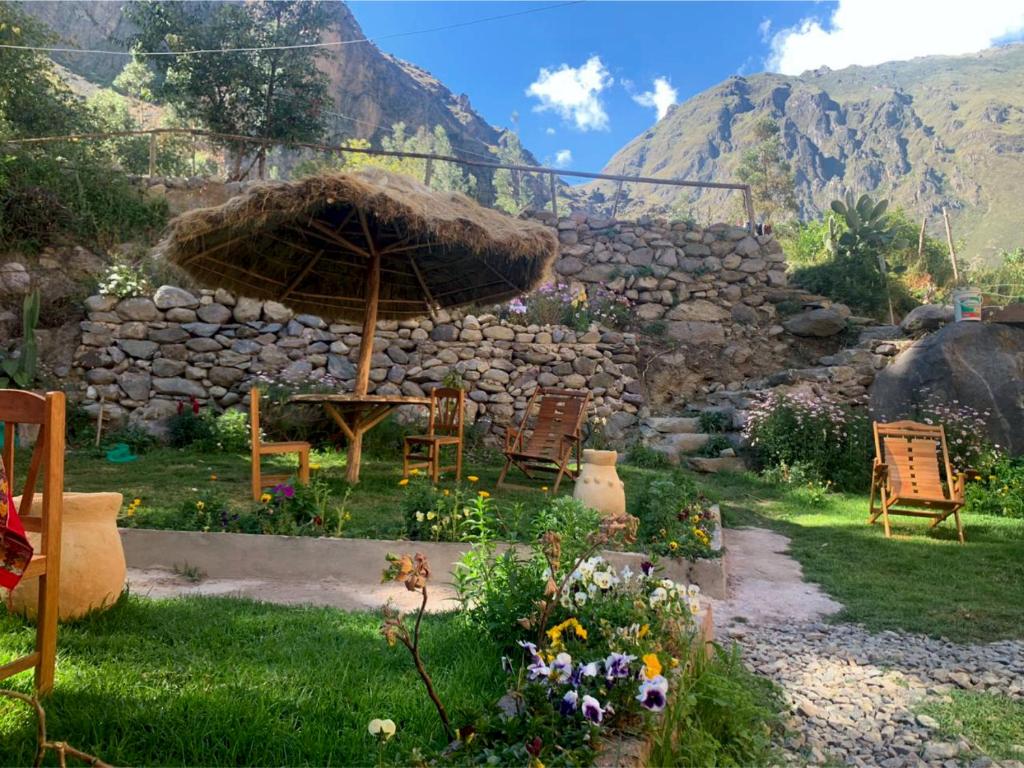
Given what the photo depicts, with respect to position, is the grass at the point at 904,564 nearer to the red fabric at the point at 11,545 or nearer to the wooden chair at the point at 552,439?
the wooden chair at the point at 552,439

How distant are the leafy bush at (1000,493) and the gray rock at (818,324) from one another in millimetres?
4143

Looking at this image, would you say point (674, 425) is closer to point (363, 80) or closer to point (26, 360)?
point (26, 360)

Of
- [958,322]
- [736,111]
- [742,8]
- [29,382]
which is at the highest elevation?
[736,111]

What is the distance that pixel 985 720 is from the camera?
2.25 m

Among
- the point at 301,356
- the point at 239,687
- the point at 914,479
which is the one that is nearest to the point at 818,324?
the point at 914,479

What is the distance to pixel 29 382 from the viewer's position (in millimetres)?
7766

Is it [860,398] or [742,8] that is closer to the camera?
[742,8]

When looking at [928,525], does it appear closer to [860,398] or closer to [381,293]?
[860,398]

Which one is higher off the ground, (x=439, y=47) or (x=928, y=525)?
(x=439, y=47)

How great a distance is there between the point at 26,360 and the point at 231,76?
8002 millimetres

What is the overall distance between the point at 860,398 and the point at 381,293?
650 cm

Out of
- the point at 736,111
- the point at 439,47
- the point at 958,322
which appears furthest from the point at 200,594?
the point at 736,111

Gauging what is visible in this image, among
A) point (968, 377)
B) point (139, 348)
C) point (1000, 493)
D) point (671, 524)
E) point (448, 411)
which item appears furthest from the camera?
point (139, 348)

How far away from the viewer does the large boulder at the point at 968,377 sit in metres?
7.61
